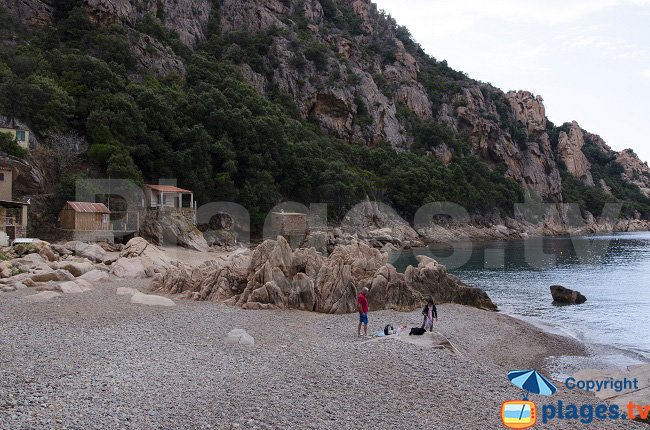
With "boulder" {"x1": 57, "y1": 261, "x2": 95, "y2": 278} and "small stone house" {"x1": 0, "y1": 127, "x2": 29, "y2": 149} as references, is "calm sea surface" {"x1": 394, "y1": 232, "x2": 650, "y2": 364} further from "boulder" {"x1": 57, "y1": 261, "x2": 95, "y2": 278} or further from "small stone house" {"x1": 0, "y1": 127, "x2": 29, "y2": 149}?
"small stone house" {"x1": 0, "y1": 127, "x2": 29, "y2": 149}

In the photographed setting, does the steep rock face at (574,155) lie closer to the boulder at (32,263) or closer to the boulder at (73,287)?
the boulder at (32,263)

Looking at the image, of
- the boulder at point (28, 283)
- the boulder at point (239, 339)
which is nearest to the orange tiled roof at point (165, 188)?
the boulder at point (28, 283)

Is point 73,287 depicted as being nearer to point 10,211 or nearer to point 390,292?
point 390,292

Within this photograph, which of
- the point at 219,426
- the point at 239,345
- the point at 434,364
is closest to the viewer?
the point at 219,426

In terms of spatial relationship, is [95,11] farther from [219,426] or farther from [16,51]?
[219,426]

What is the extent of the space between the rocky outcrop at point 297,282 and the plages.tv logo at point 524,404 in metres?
12.0

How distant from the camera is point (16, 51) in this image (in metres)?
65.4

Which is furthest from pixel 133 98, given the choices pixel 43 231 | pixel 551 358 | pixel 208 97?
pixel 551 358

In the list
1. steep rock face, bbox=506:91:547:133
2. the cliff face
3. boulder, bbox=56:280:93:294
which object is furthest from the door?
steep rock face, bbox=506:91:547:133

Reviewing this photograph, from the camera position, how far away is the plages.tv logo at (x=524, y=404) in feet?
36.2

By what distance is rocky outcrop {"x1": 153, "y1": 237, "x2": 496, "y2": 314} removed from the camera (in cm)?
2459

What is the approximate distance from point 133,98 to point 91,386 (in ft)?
194

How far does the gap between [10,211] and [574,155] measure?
18686 cm

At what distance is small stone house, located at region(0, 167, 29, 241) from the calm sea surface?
3430 centimetres
